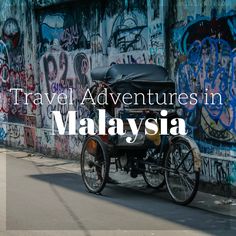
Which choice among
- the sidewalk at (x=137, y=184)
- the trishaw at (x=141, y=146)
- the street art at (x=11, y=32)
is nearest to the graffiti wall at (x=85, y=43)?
the sidewalk at (x=137, y=184)

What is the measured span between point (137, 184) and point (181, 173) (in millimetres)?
2104

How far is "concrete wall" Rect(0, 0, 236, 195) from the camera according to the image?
916 centimetres

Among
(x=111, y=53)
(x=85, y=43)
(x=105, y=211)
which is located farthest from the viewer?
(x=85, y=43)

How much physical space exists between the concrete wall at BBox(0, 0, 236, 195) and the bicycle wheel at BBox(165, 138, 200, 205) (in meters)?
0.97

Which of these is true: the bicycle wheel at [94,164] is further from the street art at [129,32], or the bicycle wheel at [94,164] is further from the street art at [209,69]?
the street art at [129,32]

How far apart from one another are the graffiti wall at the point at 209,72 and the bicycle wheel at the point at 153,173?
2.52ft

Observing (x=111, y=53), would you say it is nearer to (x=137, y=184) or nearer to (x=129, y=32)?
(x=129, y=32)

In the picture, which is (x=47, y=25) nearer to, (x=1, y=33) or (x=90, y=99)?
(x=1, y=33)

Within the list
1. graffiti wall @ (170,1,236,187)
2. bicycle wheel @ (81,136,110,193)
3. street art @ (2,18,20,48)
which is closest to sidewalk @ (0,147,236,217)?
graffiti wall @ (170,1,236,187)

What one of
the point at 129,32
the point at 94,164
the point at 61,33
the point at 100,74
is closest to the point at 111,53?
the point at 129,32

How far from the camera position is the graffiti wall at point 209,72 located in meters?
8.98

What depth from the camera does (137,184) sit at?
10336mm

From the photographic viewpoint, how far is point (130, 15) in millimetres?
11711

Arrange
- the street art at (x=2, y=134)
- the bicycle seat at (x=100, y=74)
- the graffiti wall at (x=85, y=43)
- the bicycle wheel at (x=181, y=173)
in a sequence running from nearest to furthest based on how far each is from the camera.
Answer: the bicycle wheel at (x=181, y=173) → the bicycle seat at (x=100, y=74) → the graffiti wall at (x=85, y=43) → the street art at (x=2, y=134)
